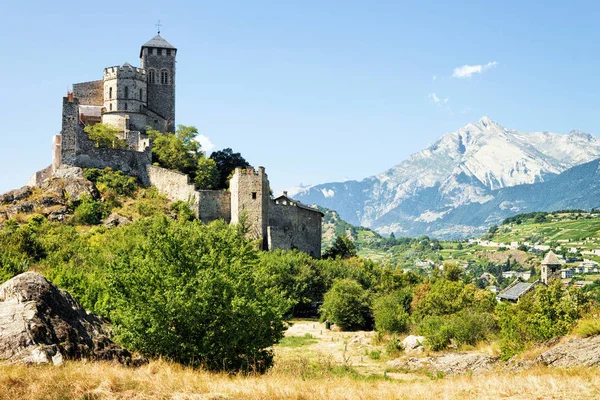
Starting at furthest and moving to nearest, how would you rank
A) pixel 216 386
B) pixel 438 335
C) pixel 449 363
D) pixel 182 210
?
1. pixel 182 210
2. pixel 438 335
3. pixel 449 363
4. pixel 216 386

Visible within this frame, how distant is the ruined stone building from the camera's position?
7256cm

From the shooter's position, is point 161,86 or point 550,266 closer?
point 161,86

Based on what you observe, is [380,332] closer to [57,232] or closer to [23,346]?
[57,232]

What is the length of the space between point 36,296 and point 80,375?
2.96 m

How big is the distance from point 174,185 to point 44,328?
194ft

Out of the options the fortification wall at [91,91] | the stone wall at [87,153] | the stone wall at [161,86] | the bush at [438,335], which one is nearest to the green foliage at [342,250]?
the stone wall at [161,86]

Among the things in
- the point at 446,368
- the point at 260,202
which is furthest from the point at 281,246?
the point at 446,368

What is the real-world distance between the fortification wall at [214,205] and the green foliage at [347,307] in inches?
577

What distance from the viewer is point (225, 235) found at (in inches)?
1133

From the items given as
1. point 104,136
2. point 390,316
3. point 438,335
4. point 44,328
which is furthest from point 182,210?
point 44,328

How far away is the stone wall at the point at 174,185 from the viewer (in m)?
72.9

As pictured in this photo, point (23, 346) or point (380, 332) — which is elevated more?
point (23, 346)

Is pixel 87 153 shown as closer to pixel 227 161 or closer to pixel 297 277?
pixel 227 161

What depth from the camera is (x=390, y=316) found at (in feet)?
187
